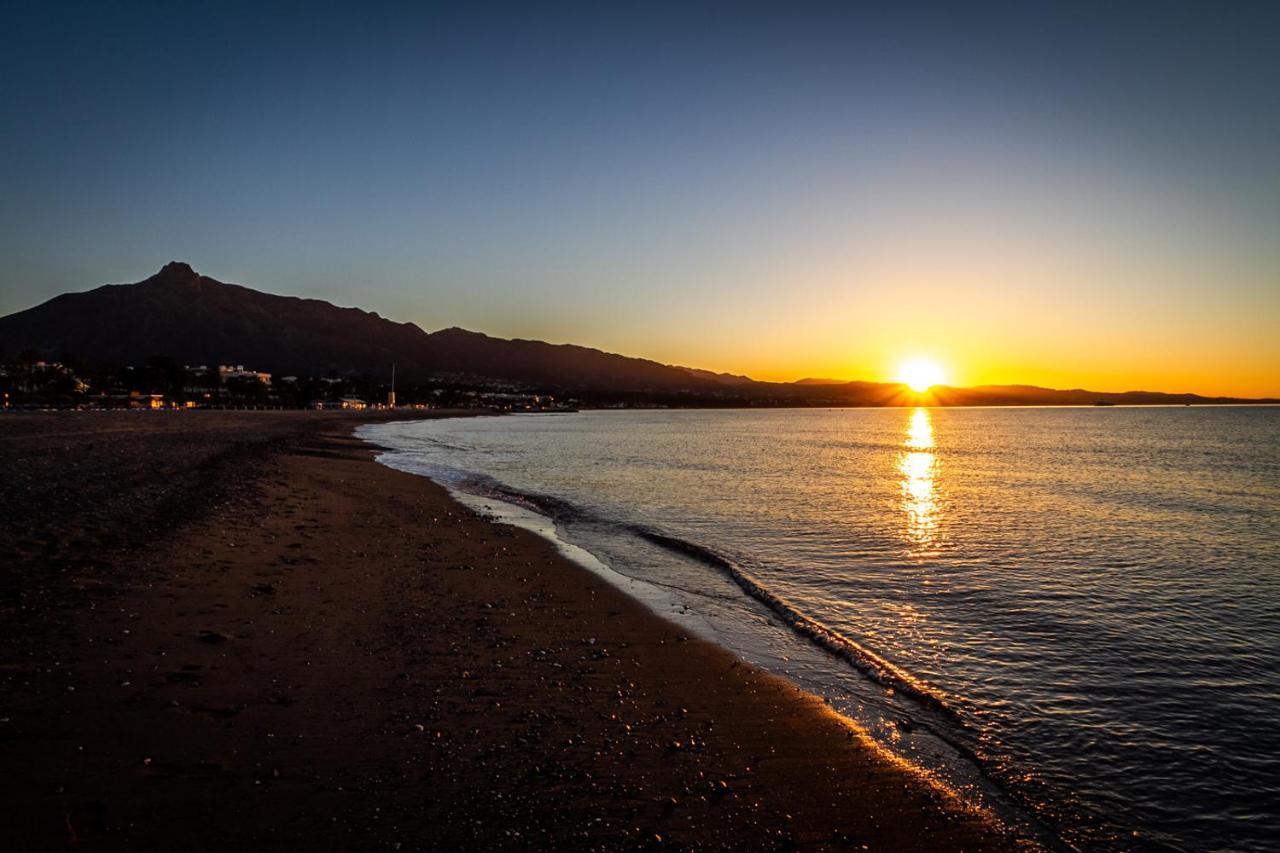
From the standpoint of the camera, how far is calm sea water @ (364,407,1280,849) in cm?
741

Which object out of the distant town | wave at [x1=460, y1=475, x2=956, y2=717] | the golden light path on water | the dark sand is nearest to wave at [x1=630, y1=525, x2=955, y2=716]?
wave at [x1=460, y1=475, x2=956, y2=717]

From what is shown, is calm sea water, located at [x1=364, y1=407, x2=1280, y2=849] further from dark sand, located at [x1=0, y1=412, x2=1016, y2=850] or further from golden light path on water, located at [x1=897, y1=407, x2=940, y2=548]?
dark sand, located at [x1=0, y1=412, x2=1016, y2=850]

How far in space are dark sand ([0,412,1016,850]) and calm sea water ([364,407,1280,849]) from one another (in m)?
1.47

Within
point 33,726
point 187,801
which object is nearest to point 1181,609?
point 187,801

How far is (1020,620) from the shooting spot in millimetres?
13180

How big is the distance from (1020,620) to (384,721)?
39.6 ft

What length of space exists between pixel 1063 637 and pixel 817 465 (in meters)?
39.3

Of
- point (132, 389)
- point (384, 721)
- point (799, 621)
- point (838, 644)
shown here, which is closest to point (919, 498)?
point (799, 621)

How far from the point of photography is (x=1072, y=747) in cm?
808

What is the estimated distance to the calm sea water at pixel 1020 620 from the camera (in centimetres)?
741

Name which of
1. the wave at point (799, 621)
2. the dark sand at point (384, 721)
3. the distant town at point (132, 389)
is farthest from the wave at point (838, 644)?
the distant town at point (132, 389)

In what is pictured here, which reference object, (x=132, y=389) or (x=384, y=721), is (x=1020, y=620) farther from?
(x=132, y=389)

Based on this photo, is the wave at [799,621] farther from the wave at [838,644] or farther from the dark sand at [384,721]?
the dark sand at [384,721]

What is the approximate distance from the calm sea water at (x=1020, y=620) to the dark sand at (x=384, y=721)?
1470 millimetres
